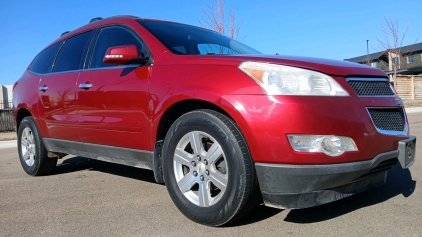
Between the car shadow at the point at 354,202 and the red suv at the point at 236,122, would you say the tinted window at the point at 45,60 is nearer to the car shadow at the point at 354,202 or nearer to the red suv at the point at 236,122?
the red suv at the point at 236,122

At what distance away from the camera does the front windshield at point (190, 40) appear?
Answer: 3.75 metres

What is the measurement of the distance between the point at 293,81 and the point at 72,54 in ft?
10.2

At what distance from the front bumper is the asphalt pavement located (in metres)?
0.30

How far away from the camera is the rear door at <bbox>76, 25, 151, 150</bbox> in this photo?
351 cm

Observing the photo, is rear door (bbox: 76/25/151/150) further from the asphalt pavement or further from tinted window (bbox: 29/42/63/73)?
tinted window (bbox: 29/42/63/73)

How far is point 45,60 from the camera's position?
17.4 ft

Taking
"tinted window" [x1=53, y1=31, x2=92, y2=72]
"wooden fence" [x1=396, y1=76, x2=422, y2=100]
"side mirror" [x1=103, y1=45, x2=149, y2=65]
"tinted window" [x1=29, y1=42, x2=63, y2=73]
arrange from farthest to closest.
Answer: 1. "wooden fence" [x1=396, y1=76, x2=422, y2=100]
2. "tinted window" [x1=29, y1=42, x2=63, y2=73]
3. "tinted window" [x1=53, y1=31, x2=92, y2=72]
4. "side mirror" [x1=103, y1=45, x2=149, y2=65]

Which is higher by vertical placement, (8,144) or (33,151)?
(33,151)

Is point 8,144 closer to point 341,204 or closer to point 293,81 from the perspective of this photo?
point 341,204

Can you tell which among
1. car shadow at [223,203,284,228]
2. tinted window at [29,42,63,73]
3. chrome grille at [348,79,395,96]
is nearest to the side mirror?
car shadow at [223,203,284,228]

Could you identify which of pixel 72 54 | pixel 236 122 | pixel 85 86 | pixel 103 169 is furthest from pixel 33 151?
pixel 236 122

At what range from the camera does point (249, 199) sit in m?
2.71

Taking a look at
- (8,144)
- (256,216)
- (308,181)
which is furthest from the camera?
(8,144)

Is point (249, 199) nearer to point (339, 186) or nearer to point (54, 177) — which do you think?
point (339, 186)
